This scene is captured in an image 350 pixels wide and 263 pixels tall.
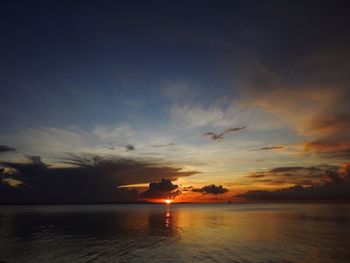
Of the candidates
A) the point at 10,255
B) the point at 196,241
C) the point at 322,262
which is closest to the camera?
the point at 322,262

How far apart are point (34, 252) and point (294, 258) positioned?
43.8 m

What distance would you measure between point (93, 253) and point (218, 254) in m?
21.5

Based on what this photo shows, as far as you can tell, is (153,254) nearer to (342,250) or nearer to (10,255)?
(10,255)

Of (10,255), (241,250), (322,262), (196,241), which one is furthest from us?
(196,241)

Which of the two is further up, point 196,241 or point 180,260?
point 196,241

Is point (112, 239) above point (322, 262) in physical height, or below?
above

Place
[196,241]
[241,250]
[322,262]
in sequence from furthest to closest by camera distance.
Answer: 1. [196,241]
2. [241,250]
3. [322,262]

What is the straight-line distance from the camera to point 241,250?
183ft

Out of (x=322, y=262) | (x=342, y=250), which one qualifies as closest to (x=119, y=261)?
(x=322, y=262)

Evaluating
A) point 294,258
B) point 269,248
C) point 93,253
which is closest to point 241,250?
point 269,248

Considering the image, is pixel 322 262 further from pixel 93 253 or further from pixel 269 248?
pixel 93 253

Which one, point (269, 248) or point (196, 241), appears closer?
point (269, 248)

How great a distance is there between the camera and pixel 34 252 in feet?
174

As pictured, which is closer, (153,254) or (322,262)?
(322,262)
